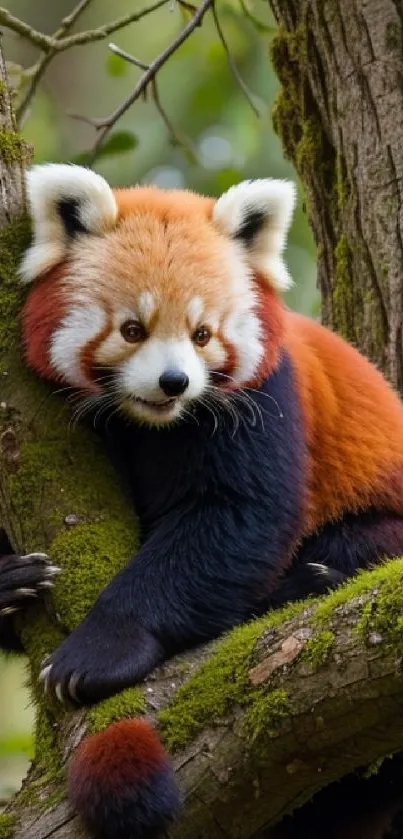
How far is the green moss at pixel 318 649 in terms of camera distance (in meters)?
2.33

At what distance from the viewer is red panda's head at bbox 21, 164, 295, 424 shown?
3.00 metres

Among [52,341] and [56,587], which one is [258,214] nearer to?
[52,341]

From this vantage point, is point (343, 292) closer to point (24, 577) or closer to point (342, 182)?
point (342, 182)

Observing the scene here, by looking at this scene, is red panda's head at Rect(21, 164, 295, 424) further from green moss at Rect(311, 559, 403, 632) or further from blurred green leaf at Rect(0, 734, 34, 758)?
blurred green leaf at Rect(0, 734, 34, 758)

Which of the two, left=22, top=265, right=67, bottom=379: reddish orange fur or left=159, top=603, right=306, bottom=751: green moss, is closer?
left=159, top=603, right=306, bottom=751: green moss

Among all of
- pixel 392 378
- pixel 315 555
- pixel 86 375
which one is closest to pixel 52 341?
pixel 86 375

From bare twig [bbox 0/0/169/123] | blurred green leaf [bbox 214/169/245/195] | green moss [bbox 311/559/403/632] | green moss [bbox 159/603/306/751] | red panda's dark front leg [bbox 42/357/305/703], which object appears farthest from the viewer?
blurred green leaf [bbox 214/169/245/195]

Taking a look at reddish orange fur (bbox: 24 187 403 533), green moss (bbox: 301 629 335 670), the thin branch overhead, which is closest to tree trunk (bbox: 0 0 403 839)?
green moss (bbox: 301 629 335 670)

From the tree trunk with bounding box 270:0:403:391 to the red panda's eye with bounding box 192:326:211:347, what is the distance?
1284 millimetres

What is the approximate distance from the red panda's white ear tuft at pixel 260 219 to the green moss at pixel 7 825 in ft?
5.63

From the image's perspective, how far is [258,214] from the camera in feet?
11.1

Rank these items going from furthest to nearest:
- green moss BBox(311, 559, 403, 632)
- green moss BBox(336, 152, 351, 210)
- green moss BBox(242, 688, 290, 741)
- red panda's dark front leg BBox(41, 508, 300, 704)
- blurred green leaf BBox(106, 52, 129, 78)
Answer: blurred green leaf BBox(106, 52, 129, 78) < green moss BBox(336, 152, 351, 210) < red panda's dark front leg BBox(41, 508, 300, 704) < green moss BBox(242, 688, 290, 741) < green moss BBox(311, 559, 403, 632)

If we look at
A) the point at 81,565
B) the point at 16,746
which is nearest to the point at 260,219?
the point at 81,565

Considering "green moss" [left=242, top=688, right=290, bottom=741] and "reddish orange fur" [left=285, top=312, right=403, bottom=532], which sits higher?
"reddish orange fur" [left=285, top=312, right=403, bottom=532]
